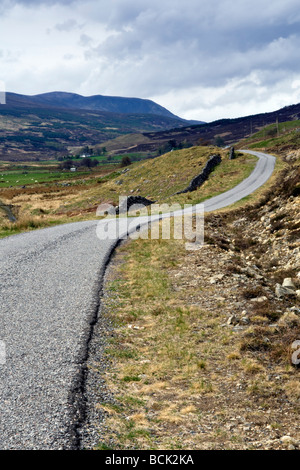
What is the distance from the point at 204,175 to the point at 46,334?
169ft

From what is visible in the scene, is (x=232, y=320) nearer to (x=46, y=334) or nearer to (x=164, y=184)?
(x=46, y=334)

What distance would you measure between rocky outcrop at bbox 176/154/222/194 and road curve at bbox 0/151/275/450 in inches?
1307

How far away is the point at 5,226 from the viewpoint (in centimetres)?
3016

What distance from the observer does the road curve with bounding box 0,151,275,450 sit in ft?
21.5

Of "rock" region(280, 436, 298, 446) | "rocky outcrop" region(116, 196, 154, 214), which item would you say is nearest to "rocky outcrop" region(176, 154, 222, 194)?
"rocky outcrop" region(116, 196, 154, 214)

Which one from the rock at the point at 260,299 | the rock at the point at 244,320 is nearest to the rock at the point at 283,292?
the rock at the point at 260,299

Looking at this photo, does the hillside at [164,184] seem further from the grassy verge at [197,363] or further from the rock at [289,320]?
the rock at [289,320]

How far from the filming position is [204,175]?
2323 inches

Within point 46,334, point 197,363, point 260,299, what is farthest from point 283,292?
point 46,334

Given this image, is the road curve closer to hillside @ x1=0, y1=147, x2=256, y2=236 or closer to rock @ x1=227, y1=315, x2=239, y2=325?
rock @ x1=227, y1=315, x2=239, y2=325

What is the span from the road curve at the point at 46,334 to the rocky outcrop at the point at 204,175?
Result: 109 feet

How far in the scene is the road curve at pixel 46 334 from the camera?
6.56 m

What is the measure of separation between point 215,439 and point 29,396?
12.4 ft
